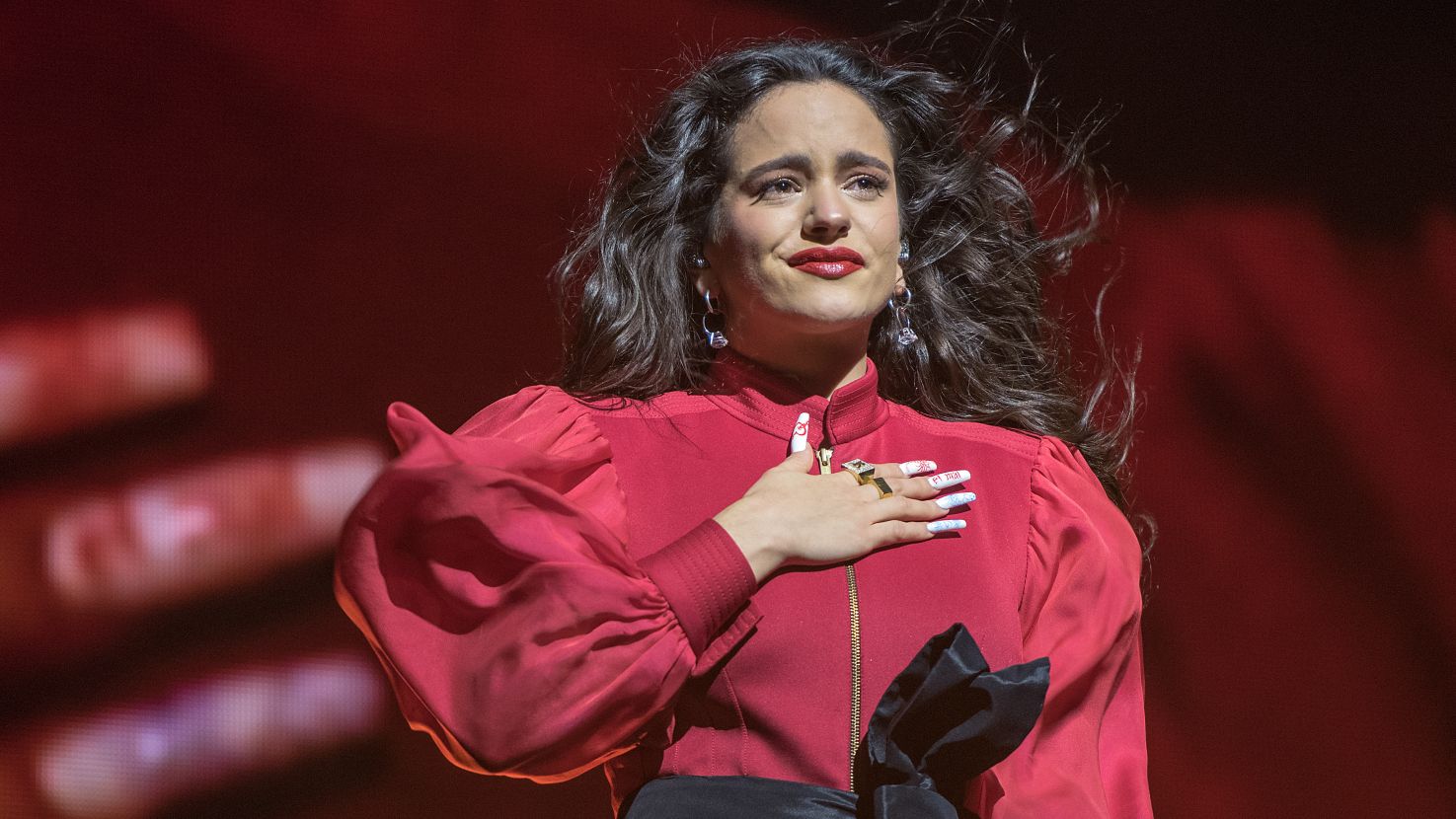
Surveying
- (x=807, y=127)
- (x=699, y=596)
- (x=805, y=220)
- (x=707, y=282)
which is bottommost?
(x=699, y=596)

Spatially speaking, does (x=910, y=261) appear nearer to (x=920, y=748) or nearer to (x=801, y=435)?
(x=801, y=435)

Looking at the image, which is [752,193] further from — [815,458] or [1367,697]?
[1367,697]

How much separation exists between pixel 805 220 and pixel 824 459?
288mm

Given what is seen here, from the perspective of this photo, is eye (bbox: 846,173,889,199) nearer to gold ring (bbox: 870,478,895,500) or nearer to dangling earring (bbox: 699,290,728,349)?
dangling earring (bbox: 699,290,728,349)

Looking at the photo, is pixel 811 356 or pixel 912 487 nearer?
pixel 912 487

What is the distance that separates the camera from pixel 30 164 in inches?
78.1

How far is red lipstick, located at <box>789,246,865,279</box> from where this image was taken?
69.6 inches

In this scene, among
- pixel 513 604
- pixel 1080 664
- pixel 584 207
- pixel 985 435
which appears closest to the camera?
pixel 513 604

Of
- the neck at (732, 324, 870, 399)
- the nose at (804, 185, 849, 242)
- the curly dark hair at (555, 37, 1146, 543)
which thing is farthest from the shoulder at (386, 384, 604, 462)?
the nose at (804, 185, 849, 242)

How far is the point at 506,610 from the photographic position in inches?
55.6

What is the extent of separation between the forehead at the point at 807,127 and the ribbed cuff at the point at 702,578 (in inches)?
21.2

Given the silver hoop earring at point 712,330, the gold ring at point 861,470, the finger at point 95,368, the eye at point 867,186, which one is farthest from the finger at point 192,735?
the eye at point 867,186

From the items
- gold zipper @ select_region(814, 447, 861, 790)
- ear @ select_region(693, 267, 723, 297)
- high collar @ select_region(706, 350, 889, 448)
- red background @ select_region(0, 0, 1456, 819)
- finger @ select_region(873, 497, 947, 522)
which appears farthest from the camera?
red background @ select_region(0, 0, 1456, 819)

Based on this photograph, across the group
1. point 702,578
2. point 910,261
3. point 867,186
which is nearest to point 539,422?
point 702,578
